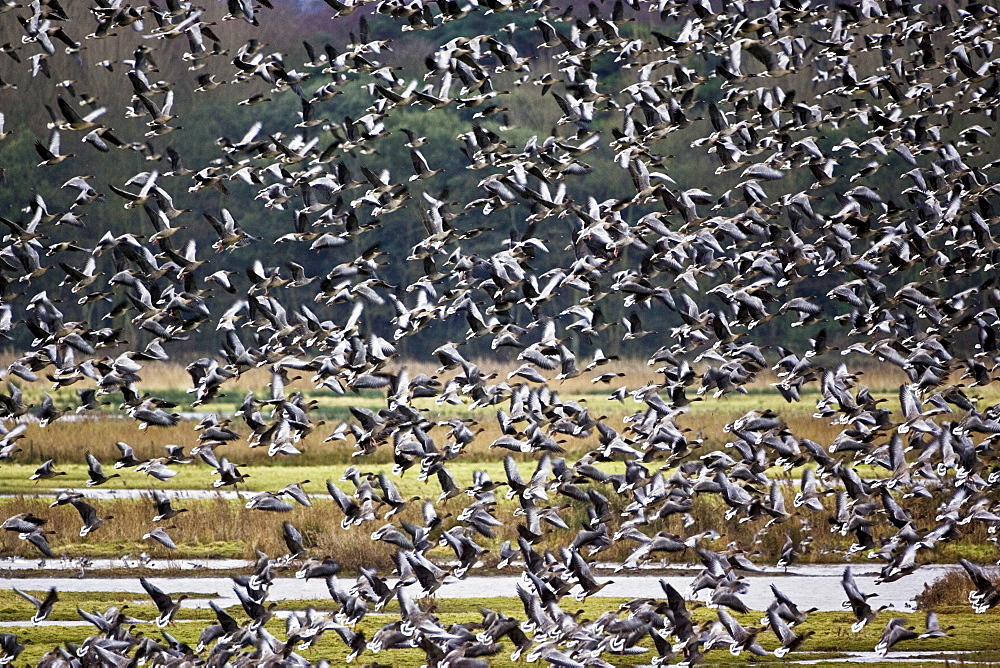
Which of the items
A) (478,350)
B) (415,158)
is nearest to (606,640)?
(415,158)

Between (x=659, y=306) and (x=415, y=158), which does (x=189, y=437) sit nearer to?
(x=415, y=158)

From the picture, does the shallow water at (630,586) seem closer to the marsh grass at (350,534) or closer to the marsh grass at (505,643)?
the marsh grass at (350,534)

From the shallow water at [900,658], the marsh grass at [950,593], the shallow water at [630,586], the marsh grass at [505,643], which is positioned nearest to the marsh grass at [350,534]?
the shallow water at [630,586]

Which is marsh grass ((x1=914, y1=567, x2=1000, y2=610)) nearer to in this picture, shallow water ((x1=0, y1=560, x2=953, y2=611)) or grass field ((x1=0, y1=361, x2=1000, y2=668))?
grass field ((x1=0, y1=361, x2=1000, y2=668))

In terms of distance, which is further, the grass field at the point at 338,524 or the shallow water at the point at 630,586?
the shallow water at the point at 630,586

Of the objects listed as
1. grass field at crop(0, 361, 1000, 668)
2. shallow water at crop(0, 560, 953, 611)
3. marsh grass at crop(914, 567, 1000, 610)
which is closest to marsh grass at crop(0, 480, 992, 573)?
grass field at crop(0, 361, 1000, 668)

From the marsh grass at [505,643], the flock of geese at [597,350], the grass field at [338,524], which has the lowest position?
the grass field at [338,524]

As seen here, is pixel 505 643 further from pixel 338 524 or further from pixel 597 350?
pixel 338 524

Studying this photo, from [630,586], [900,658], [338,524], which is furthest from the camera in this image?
[338,524]

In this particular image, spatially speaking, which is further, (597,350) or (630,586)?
(597,350)

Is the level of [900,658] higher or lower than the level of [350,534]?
higher

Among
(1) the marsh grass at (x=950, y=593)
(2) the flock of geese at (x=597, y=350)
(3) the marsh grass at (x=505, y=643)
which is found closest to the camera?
(2) the flock of geese at (x=597, y=350)

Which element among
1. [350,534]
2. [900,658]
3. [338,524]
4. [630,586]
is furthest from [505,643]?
[338,524]

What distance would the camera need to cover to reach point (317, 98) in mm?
25359
